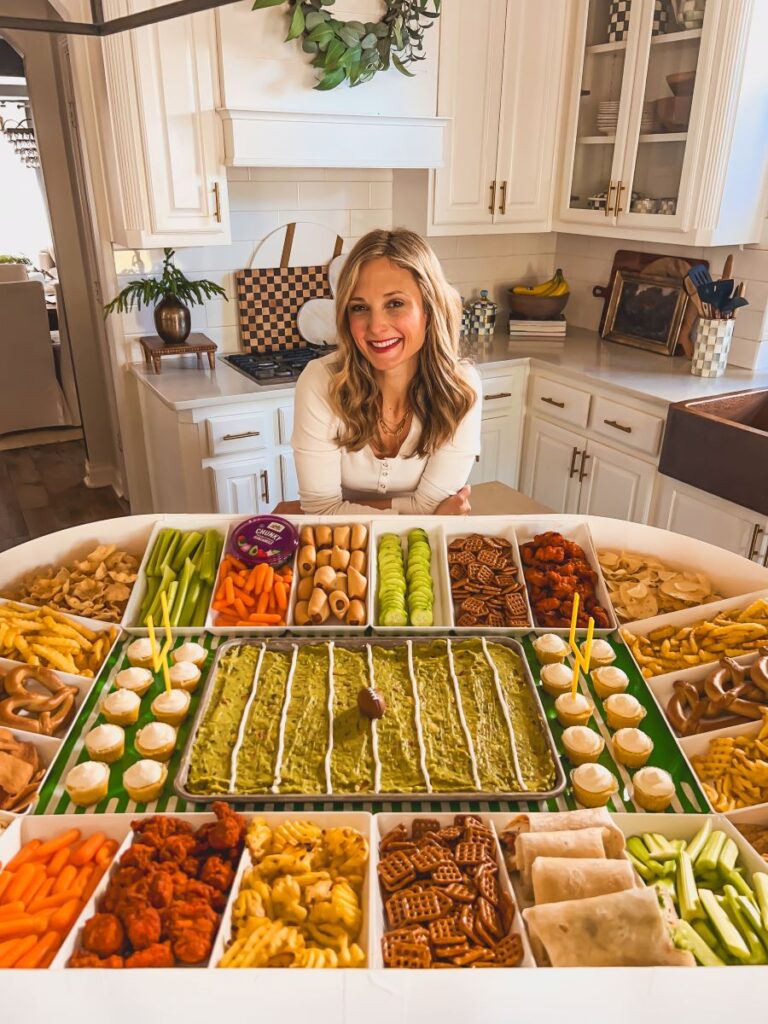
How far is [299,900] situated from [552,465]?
276 cm

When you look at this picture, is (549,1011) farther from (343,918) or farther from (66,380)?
(66,380)

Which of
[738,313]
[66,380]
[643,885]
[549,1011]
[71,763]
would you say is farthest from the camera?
[66,380]

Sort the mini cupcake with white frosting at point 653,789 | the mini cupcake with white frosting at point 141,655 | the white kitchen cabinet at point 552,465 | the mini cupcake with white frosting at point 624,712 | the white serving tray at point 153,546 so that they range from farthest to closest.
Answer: the white kitchen cabinet at point 552,465 < the white serving tray at point 153,546 < the mini cupcake with white frosting at point 141,655 < the mini cupcake with white frosting at point 624,712 < the mini cupcake with white frosting at point 653,789

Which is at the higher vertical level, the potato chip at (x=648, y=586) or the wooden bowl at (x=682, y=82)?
the wooden bowl at (x=682, y=82)

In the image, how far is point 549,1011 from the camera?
0.88 metres

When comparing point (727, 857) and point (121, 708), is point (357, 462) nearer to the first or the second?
point (121, 708)

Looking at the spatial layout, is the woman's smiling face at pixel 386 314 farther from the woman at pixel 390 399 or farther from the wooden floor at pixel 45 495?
the wooden floor at pixel 45 495

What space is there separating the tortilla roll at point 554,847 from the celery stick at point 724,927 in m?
0.14

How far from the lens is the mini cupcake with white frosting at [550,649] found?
1.44 m

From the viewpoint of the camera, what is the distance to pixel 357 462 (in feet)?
7.07

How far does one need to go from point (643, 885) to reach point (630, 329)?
3.07m

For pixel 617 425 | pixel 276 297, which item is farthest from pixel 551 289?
pixel 276 297

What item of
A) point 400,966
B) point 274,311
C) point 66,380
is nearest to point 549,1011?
point 400,966

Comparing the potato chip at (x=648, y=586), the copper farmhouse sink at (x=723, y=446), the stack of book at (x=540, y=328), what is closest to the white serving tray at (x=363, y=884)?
the potato chip at (x=648, y=586)
